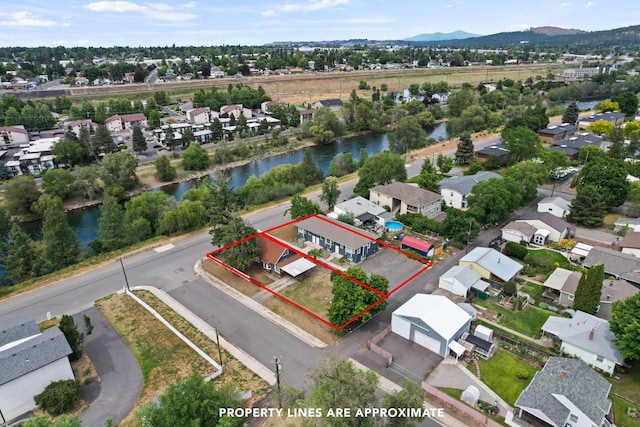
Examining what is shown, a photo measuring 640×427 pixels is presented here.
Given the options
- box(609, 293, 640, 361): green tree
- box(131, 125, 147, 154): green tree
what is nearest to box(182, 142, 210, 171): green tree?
box(131, 125, 147, 154): green tree

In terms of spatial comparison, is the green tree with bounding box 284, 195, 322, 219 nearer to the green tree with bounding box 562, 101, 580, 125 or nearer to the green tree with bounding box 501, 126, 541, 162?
the green tree with bounding box 501, 126, 541, 162

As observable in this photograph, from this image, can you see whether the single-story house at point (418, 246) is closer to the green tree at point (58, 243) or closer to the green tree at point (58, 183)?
the green tree at point (58, 243)

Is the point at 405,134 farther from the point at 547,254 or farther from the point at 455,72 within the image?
the point at 455,72

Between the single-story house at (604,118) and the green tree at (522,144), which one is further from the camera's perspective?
the single-story house at (604,118)

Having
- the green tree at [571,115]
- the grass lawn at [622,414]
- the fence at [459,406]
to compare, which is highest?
the green tree at [571,115]

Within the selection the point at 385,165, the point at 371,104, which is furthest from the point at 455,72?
the point at 385,165

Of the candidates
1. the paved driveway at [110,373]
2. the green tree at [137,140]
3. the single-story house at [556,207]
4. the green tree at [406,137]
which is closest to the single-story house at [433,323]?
the paved driveway at [110,373]
